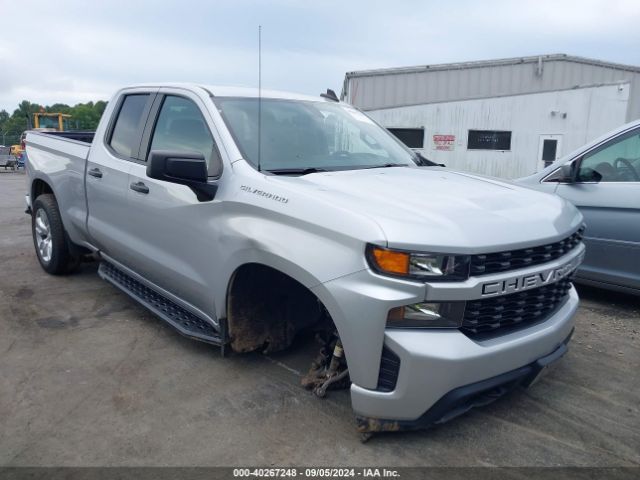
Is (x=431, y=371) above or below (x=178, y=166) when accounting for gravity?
below

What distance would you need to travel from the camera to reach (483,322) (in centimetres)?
245

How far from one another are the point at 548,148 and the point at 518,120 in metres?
1.15

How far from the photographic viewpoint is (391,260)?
229 centimetres

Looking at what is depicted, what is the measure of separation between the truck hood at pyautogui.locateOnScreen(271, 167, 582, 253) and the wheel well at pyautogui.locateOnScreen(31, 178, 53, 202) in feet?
12.3

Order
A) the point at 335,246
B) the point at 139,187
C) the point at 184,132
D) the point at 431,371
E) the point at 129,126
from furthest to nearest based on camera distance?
the point at 129,126 → the point at 139,187 → the point at 184,132 → the point at 335,246 → the point at 431,371

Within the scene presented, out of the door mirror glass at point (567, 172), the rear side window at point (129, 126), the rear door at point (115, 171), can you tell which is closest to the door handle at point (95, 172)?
the rear door at point (115, 171)

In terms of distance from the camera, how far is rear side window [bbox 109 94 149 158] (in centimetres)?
414

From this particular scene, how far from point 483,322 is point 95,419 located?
2.06 meters

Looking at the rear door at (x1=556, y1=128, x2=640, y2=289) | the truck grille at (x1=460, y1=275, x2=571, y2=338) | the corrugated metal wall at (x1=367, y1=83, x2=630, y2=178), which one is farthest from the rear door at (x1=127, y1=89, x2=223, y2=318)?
the corrugated metal wall at (x1=367, y1=83, x2=630, y2=178)

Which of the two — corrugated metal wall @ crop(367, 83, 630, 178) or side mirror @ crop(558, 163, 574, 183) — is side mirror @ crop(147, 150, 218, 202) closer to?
side mirror @ crop(558, 163, 574, 183)

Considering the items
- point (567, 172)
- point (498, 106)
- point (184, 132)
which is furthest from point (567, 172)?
point (498, 106)

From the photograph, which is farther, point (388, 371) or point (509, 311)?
point (509, 311)

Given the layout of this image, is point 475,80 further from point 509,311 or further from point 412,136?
point 509,311

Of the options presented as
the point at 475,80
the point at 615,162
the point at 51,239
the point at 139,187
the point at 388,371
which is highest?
the point at 475,80
